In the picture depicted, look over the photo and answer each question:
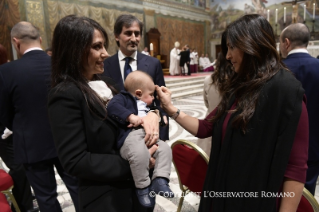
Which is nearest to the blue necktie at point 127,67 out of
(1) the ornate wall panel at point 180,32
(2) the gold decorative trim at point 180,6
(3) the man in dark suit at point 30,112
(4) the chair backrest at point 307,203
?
(3) the man in dark suit at point 30,112

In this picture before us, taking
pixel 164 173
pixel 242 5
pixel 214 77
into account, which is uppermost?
pixel 242 5

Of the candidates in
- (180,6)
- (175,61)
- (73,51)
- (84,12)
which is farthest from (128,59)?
(180,6)

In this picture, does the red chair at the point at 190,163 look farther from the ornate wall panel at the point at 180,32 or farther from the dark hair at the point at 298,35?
the ornate wall panel at the point at 180,32

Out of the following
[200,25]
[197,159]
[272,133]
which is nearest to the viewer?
[272,133]

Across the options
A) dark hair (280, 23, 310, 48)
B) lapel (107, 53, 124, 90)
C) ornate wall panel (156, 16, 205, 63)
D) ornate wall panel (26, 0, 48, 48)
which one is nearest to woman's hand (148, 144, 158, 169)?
lapel (107, 53, 124, 90)

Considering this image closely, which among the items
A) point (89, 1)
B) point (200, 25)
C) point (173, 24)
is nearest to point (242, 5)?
point (200, 25)

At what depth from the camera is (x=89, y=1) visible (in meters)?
13.4

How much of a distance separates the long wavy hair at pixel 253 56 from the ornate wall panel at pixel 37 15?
37.9 feet

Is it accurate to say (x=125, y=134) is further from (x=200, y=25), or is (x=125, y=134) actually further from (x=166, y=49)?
(x=200, y=25)

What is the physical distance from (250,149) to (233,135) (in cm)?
11

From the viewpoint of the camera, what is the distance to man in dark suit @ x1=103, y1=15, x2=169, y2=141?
2637mm

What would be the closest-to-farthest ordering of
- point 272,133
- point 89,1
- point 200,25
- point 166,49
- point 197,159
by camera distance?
point 272,133 < point 197,159 < point 89,1 < point 166,49 < point 200,25

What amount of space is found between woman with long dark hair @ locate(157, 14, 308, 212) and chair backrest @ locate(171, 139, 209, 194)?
1.56 feet

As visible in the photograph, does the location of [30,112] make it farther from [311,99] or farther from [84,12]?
[84,12]
